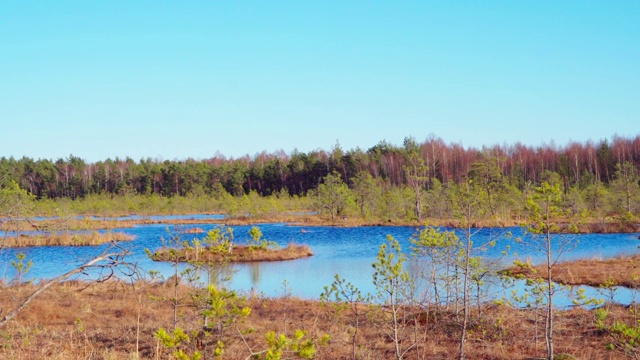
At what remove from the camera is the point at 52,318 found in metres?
13.5

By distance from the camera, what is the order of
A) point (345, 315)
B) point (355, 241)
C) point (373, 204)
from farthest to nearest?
point (373, 204), point (355, 241), point (345, 315)

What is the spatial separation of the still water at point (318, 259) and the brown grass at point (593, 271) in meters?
1.10

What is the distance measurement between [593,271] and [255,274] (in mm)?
15262

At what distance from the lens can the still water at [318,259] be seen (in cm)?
2292

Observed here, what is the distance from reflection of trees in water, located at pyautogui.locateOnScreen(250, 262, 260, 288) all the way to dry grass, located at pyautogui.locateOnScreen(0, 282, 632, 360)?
770cm

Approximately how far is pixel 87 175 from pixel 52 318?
107 m

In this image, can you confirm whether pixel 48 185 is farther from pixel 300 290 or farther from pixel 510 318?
pixel 510 318

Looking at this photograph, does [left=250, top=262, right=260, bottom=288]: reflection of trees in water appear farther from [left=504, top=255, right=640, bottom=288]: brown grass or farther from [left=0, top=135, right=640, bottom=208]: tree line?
[left=0, top=135, right=640, bottom=208]: tree line

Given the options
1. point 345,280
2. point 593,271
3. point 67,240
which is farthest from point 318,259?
point 67,240

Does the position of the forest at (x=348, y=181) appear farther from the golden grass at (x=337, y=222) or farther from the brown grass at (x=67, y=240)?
the brown grass at (x=67, y=240)

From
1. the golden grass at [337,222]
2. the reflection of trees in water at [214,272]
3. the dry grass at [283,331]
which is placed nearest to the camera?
the dry grass at [283,331]

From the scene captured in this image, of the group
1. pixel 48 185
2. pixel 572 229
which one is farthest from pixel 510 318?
pixel 48 185

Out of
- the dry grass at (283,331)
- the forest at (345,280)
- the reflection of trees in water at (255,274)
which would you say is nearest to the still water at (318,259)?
the reflection of trees in water at (255,274)

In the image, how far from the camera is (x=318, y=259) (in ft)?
105
